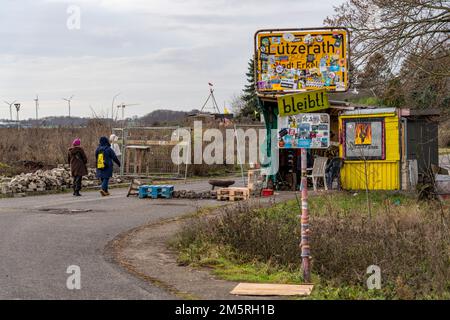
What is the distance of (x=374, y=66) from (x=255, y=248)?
8245mm

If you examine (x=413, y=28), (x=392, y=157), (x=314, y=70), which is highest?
(x=413, y=28)

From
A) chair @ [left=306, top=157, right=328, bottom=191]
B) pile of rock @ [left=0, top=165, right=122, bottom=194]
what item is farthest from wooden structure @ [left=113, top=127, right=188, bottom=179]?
chair @ [left=306, top=157, right=328, bottom=191]

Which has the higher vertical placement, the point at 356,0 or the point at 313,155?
the point at 356,0

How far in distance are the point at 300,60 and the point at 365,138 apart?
6585 mm

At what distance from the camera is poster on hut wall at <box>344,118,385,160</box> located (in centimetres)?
2133

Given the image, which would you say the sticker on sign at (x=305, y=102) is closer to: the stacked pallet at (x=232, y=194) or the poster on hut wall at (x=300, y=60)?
the poster on hut wall at (x=300, y=60)

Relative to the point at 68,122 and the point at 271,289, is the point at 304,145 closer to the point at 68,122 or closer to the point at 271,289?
the point at 271,289

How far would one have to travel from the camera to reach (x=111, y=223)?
1559 cm

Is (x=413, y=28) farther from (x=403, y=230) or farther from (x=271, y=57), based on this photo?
(x=403, y=230)

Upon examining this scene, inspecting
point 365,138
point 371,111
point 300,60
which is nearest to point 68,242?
point 300,60

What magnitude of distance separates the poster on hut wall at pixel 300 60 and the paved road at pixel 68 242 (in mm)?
4220

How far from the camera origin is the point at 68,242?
12.8 meters

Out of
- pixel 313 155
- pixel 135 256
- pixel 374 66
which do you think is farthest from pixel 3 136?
pixel 135 256

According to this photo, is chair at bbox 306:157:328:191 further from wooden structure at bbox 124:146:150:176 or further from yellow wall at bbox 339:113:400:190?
wooden structure at bbox 124:146:150:176
